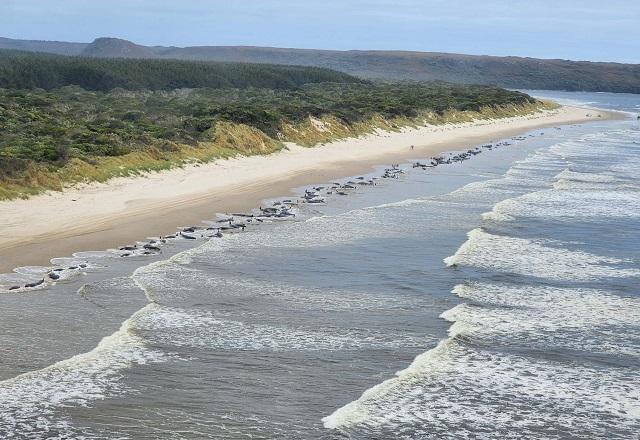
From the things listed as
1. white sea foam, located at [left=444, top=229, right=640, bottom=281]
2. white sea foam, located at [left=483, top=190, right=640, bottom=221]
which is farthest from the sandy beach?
white sea foam, located at [left=483, top=190, right=640, bottom=221]

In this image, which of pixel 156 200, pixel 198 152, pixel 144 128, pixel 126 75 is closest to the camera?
pixel 156 200

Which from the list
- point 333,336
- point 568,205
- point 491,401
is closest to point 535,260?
point 333,336

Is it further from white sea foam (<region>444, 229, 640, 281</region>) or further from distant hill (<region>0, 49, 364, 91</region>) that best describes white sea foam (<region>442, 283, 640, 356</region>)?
distant hill (<region>0, 49, 364, 91</region>)

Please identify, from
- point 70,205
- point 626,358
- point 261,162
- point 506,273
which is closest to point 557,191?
point 261,162

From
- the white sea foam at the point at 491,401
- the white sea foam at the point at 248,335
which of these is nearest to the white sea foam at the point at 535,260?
the white sea foam at the point at 248,335

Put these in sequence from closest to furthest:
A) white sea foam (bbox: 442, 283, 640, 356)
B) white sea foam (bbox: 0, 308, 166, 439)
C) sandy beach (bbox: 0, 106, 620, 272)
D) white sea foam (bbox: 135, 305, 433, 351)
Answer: white sea foam (bbox: 0, 308, 166, 439) → white sea foam (bbox: 135, 305, 433, 351) → white sea foam (bbox: 442, 283, 640, 356) → sandy beach (bbox: 0, 106, 620, 272)

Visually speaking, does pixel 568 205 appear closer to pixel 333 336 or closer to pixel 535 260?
pixel 535 260
